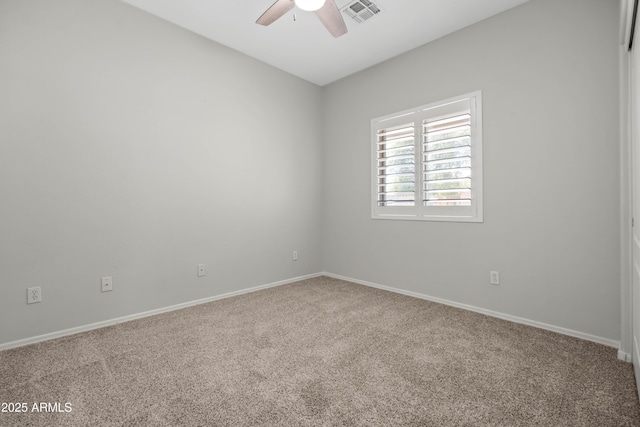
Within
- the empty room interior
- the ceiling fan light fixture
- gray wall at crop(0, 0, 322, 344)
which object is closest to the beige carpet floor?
the empty room interior

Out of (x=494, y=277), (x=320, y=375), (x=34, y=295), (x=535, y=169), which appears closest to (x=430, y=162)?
(x=535, y=169)

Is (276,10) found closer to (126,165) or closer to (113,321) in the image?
(126,165)

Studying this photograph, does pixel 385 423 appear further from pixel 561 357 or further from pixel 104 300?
pixel 104 300

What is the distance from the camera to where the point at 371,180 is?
149 inches

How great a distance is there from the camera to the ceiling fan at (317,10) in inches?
86.9

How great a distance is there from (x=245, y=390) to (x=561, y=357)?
6.72 feet

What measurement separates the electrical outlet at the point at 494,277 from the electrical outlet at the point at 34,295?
12.3 feet

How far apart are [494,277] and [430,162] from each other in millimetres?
1274

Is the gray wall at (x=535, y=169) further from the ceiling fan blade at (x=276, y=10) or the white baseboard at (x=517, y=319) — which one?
the ceiling fan blade at (x=276, y=10)

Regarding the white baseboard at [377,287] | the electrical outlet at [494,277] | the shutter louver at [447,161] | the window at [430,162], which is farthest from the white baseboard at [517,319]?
the shutter louver at [447,161]

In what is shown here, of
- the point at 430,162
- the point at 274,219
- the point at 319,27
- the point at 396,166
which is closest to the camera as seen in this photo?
the point at 319,27

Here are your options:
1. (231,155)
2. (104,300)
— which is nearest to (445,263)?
(231,155)

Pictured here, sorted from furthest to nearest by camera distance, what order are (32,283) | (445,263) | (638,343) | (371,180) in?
(371,180)
(445,263)
(32,283)
(638,343)

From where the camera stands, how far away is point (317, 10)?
7.46ft
